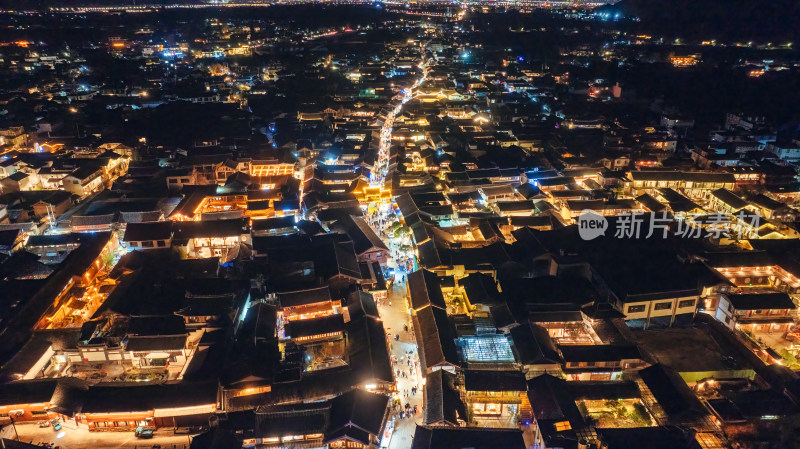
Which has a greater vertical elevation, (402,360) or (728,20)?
(728,20)

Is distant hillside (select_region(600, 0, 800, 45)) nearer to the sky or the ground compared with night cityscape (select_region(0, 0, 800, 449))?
nearer to the sky

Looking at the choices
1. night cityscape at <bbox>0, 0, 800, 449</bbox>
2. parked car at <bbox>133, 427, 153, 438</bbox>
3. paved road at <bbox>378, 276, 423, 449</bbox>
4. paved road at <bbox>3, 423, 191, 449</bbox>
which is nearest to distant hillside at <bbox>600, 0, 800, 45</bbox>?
night cityscape at <bbox>0, 0, 800, 449</bbox>

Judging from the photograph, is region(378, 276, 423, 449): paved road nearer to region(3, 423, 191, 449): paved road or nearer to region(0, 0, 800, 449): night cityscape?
region(0, 0, 800, 449): night cityscape

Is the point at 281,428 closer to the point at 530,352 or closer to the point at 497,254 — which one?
the point at 530,352

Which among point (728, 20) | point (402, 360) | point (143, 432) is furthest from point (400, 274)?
point (728, 20)

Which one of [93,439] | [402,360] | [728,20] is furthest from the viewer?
[728,20]

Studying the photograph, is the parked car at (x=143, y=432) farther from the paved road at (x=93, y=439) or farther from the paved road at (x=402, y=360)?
the paved road at (x=402, y=360)

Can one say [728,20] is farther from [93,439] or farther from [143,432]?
[93,439]

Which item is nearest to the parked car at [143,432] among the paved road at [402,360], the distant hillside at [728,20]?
the paved road at [402,360]
